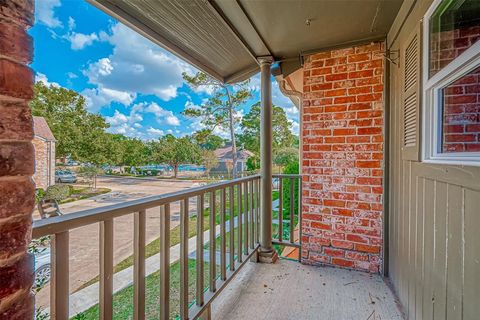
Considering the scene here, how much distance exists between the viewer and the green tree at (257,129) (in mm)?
6707

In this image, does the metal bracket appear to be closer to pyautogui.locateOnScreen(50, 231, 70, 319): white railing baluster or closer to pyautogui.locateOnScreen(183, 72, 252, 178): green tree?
pyautogui.locateOnScreen(50, 231, 70, 319): white railing baluster

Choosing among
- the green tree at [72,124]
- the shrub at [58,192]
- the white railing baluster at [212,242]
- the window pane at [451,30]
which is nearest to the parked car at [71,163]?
the green tree at [72,124]

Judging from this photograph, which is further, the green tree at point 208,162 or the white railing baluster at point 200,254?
the green tree at point 208,162

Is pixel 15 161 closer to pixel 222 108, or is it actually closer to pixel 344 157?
pixel 344 157

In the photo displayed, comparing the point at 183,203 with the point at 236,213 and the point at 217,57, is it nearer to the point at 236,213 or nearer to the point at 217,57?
the point at 236,213

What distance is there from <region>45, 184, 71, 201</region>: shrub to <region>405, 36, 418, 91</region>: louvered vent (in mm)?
2055

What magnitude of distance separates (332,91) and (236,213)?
4.99ft

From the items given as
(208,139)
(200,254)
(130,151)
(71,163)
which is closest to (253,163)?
(208,139)

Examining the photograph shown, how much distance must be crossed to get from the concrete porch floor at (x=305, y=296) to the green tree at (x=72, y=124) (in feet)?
4.79

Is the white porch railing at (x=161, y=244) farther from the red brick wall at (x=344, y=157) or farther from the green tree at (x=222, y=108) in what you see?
the green tree at (x=222, y=108)

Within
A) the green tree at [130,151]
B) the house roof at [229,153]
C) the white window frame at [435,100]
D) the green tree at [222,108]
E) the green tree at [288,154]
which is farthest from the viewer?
the green tree at [222,108]

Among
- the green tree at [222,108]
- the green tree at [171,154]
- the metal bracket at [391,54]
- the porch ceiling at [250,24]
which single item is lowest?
the green tree at [171,154]

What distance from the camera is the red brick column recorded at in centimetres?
52

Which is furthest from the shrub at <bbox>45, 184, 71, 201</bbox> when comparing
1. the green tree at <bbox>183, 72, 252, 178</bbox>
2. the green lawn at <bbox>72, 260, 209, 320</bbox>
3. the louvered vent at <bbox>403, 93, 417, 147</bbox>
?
the green tree at <bbox>183, 72, 252, 178</bbox>
